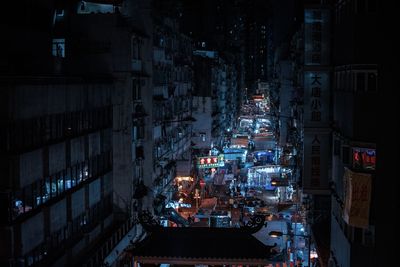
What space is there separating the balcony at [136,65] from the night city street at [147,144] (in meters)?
0.17

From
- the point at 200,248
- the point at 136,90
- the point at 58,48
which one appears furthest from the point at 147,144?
the point at 200,248

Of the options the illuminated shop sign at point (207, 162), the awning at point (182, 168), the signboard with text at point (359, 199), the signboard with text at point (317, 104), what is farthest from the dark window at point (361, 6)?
the illuminated shop sign at point (207, 162)

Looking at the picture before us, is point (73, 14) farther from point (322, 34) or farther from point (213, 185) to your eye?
point (213, 185)

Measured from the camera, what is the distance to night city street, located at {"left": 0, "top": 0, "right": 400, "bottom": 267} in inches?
825

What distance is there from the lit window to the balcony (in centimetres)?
441

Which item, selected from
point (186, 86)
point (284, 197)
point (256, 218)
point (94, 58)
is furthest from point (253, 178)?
point (256, 218)

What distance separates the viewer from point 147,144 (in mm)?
41000

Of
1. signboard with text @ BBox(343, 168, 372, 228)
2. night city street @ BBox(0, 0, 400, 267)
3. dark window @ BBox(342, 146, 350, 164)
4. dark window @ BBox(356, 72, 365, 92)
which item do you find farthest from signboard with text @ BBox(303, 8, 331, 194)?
signboard with text @ BBox(343, 168, 372, 228)

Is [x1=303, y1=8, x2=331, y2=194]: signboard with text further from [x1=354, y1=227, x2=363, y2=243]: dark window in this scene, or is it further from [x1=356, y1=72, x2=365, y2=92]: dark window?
[x1=354, y1=227, x2=363, y2=243]: dark window

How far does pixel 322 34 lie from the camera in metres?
29.0

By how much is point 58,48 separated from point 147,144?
9779mm

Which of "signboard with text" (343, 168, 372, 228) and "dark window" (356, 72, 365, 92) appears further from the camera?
"dark window" (356, 72, 365, 92)

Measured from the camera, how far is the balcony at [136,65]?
1438 inches

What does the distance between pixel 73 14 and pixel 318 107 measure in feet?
55.8
